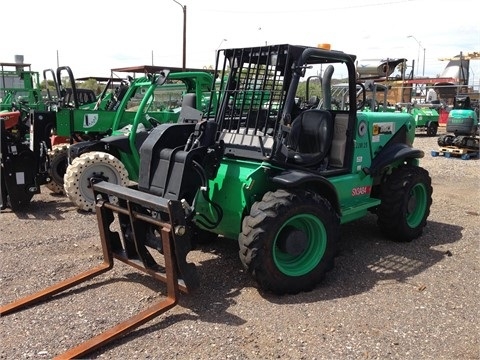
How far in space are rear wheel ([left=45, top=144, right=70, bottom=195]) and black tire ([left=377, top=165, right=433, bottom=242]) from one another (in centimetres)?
554

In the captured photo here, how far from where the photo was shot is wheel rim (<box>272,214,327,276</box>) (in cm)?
425

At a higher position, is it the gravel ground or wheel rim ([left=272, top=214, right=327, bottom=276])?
wheel rim ([left=272, top=214, right=327, bottom=276])

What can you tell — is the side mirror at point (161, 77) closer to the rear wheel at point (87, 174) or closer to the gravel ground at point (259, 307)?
the rear wheel at point (87, 174)

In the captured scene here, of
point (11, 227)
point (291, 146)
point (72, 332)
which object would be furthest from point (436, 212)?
point (11, 227)

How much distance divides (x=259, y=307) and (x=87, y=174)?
4.24 metres

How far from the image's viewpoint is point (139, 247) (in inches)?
165

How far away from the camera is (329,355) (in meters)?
3.31

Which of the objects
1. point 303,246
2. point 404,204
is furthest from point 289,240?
point 404,204

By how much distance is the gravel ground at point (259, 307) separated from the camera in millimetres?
3387

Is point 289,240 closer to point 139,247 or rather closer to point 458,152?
point 139,247

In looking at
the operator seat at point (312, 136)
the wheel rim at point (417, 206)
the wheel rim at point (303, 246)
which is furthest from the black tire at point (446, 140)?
the wheel rim at point (303, 246)

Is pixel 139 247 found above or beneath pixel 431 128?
beneath

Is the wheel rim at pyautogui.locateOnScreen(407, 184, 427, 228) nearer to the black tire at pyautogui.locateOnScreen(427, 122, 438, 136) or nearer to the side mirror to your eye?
the side mirror

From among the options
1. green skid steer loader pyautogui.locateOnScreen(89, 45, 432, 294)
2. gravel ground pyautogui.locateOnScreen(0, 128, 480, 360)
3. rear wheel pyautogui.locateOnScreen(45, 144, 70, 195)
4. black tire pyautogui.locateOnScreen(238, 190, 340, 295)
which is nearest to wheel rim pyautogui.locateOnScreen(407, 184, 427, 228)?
gravel ground pyautogui.locateOnScreen(0, 128, 480, 360)
